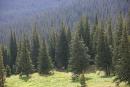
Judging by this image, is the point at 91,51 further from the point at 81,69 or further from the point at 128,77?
the point at 128,77

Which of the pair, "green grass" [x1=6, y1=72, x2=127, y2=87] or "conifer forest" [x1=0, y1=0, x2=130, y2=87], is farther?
"green grass" [x1=6, y1=72, x2=127, y2=87]

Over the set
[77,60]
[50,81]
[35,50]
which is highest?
[77,60]

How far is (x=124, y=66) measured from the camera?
51969 millimetres

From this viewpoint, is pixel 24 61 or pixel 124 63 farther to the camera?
pixel 24 61

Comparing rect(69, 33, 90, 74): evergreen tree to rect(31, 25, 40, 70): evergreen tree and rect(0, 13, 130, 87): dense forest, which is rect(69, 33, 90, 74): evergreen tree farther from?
rect(31, 25, 40, 70): evergreen tree

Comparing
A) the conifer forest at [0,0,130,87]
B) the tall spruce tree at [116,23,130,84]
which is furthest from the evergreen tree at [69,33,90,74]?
the tall spruce tree at [116,23,130,84]

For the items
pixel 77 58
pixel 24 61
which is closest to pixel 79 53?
pixel 77 58

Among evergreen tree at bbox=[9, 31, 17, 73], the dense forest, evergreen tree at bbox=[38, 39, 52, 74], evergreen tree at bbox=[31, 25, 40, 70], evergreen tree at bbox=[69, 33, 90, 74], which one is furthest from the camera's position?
evergreen tree at bbox=[9, 31, 17, 73]

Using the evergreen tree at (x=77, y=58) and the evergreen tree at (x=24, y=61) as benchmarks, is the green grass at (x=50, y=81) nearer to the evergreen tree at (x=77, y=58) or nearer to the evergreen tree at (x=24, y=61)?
the evergreen tree at (x=77, y=58)

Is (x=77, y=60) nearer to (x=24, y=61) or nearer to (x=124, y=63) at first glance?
(x=24, y=61)

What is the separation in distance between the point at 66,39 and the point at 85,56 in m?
25.7

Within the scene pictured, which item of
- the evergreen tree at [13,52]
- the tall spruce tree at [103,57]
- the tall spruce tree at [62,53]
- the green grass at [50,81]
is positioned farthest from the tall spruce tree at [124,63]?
the evergreen tree at [13,52]

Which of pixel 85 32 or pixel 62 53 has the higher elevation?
pixel 85 32

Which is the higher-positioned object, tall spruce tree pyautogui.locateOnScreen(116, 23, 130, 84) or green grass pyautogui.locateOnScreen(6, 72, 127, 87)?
tall spruce tree pyautogui.locateOnScreen(116, 23, 130, 84)
